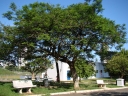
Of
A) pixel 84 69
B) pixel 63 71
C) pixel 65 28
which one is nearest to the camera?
pixel 65 28

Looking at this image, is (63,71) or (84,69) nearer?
(84,69)

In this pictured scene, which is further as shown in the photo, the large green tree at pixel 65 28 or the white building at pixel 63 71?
the white building at pixel 63 71

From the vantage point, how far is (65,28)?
56.1 ft

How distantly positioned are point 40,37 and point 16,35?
2.91m

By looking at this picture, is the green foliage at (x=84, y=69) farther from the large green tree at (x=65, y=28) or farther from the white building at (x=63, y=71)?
the white building at (x=63, y=71)

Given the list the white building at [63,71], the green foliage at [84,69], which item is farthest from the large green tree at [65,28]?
the white building at [63,71]

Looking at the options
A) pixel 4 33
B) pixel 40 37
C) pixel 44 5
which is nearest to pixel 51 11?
pixel 44 5

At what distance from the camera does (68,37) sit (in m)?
17.9

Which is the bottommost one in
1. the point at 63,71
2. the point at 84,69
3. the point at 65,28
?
the point at 63,71

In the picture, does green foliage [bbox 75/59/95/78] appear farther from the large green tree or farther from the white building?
the white building

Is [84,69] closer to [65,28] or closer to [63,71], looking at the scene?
[65,28]

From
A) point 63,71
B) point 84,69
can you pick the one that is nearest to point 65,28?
point 84,69

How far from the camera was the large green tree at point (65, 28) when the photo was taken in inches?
664

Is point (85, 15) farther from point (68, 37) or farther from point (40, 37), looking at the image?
point (40, 37)
